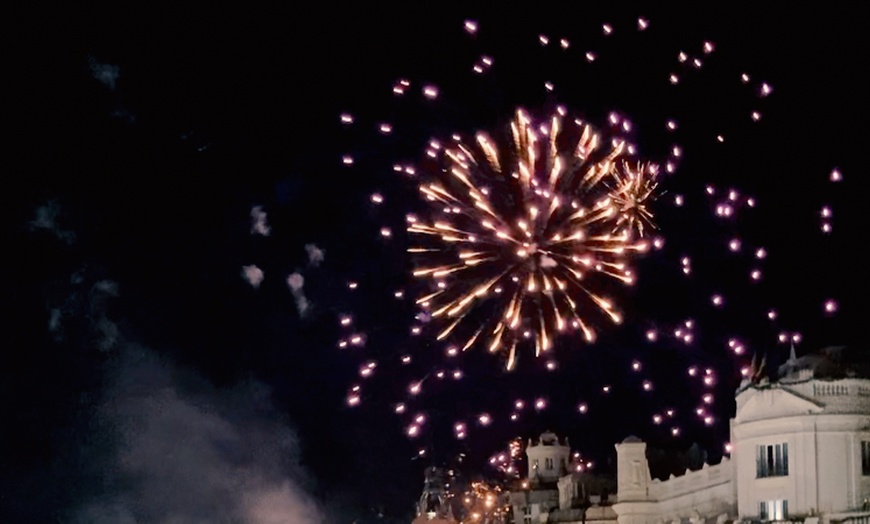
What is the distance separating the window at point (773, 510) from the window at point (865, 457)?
146 inches

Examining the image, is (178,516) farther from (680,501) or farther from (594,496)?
(680,501)

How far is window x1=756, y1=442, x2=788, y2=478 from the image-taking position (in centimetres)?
6262

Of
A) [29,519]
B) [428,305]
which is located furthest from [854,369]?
[29,519]

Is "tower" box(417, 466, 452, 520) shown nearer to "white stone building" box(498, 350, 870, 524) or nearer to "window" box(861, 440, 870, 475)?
"white stone building" box(498, 350, 870, 524)

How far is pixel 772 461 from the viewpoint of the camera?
63.2 m

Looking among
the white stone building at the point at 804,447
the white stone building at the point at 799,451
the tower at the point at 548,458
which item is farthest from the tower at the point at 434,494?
the white stone building at the point at 804,447

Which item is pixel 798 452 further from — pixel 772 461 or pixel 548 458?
pixel 548 458

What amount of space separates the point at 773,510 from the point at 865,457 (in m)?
4.77

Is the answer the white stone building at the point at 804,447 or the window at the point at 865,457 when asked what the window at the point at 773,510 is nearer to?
the white stone building at the point at 804,447

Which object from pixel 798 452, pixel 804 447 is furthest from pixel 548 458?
pixel 804 447

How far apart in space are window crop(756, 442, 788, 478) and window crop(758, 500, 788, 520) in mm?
1214

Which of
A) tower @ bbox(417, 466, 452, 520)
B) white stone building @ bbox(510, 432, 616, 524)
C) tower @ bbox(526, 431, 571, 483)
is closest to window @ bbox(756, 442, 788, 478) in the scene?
white stone building @ bbox(510, 432, 616, 524)

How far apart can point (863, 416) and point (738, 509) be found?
7.94m

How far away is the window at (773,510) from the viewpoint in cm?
6238
